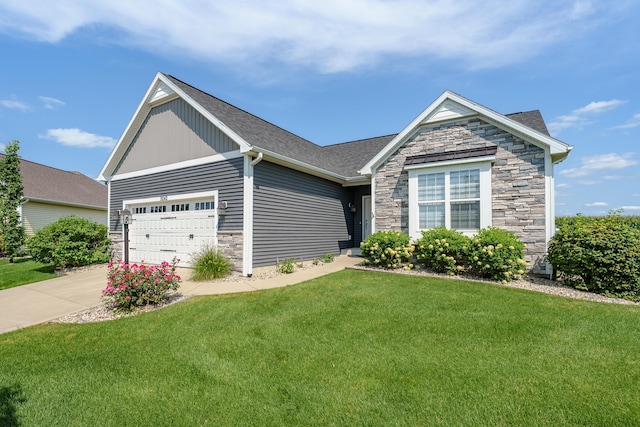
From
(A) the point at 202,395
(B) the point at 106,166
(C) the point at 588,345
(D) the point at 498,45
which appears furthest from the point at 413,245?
(B) the point at 106,166

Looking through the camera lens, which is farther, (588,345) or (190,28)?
(190,28)

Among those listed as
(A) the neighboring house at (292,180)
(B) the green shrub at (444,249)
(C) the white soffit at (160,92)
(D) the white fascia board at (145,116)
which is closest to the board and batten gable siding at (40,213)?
(D) the white fascia board at (145,116)

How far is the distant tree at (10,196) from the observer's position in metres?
13.9

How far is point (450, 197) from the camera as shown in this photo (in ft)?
29.1

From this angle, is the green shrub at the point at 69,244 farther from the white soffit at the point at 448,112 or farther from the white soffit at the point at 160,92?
the white soffit at the point at 448,112

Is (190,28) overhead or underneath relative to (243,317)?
overhead

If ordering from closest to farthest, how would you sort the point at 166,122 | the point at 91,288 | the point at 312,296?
the point at 312,296, the point at 91,288, the point at 166,122

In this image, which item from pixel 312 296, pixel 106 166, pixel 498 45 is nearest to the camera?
pixel 312 296

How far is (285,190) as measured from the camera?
390 inches

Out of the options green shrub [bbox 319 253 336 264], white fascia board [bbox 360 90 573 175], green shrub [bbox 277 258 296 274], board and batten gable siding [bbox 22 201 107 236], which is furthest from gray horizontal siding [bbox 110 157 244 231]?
board and batten gable siding [bbox 22 201 107 236]

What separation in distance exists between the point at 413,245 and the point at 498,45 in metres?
6.17

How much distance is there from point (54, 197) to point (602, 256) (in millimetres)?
24873

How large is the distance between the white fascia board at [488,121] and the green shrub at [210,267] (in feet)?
18.1

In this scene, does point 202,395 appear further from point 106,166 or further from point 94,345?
point 106,166
